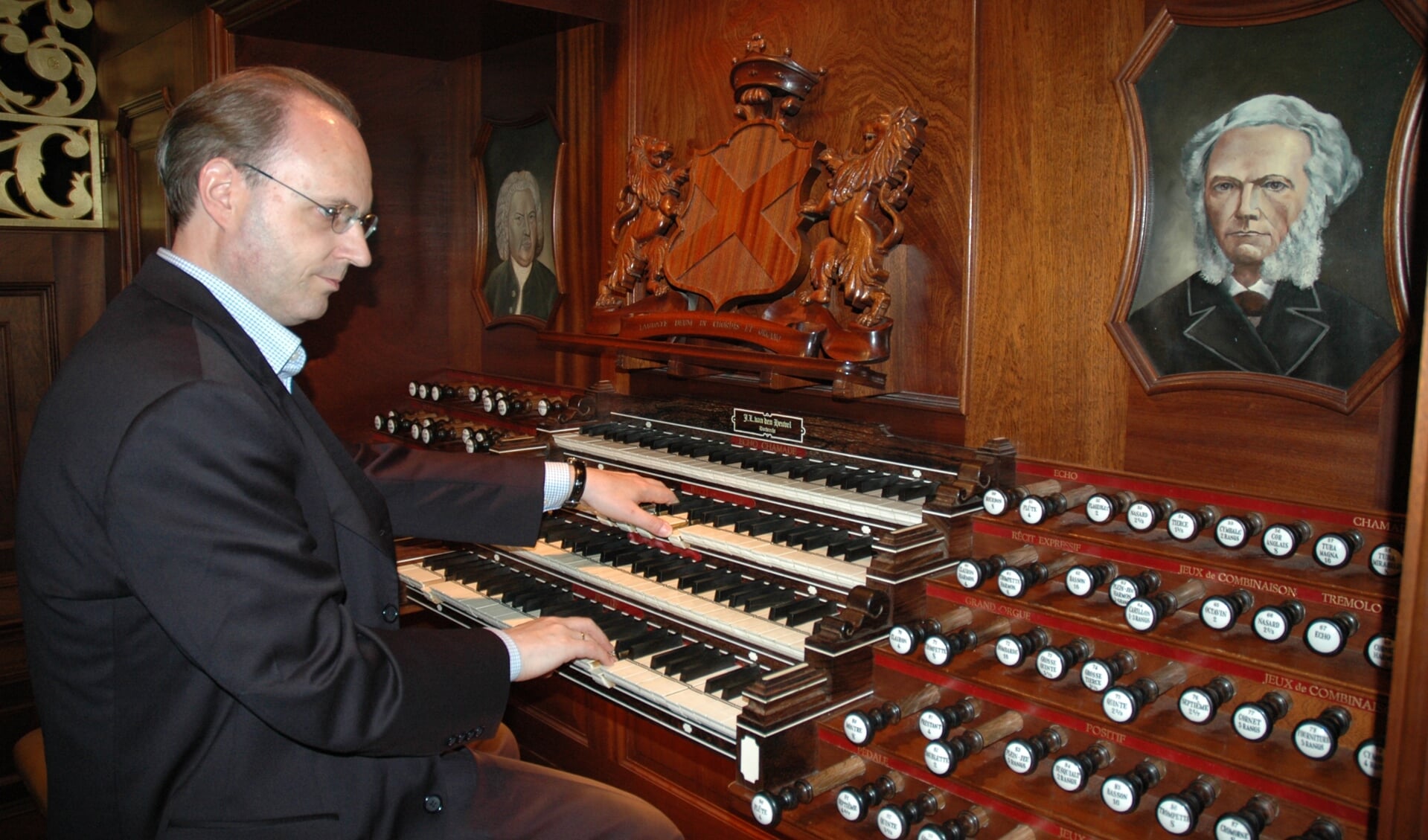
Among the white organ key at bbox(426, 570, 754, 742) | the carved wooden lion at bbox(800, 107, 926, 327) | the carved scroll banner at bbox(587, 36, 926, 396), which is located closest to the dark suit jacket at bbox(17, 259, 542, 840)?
the white organ key at bbox(426, 570, 754, 742)

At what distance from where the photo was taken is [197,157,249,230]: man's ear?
1.62 m

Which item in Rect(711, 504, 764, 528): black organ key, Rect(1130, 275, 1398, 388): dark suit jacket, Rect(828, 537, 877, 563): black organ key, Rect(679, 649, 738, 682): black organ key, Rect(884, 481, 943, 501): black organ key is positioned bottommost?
Rect(679, 649, 738, 682): black organ key

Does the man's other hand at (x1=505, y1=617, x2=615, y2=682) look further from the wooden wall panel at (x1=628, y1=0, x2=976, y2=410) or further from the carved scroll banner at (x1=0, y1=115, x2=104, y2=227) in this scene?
the carved scroll banner at (x1=0, y1=115, x2=104, y2=227)

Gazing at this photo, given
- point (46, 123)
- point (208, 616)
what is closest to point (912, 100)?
point (208, 616)

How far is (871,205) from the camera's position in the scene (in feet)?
8.34

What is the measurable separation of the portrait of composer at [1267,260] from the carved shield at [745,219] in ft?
3.26

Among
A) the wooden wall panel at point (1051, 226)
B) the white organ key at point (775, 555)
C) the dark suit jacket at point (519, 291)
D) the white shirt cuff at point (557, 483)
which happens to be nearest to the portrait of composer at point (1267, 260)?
the wooden wall panel at point (1051, 226)

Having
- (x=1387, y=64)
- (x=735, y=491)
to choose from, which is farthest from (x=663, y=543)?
(x=1387, y=64)

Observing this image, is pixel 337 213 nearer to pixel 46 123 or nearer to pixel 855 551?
pixel 855 551

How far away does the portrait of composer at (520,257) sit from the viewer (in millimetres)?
3850

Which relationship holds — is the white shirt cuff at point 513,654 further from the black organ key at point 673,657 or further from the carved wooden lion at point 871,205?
the carved wooden lion at point 871,205

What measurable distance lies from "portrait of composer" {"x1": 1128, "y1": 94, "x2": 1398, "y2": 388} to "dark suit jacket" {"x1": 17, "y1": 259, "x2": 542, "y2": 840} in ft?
4.97

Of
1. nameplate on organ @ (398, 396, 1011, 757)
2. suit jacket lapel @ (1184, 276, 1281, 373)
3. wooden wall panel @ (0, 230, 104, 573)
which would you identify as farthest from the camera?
wooden wall panel @ (0, 230, 104, 573)

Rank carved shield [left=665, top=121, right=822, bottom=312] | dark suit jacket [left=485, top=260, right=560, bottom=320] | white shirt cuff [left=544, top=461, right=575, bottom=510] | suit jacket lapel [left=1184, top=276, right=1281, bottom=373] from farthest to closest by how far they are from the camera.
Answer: dark suit jacket [left=485, top=260, right=560, bottom=320] → carved shield [left=665, top=121, right=822, bottom=312] → white shirt cuff [left=544, top=461, right=575, bottom=510] → suit jacket lapel [left=1184, top=276, right=1281, bottom=373]
